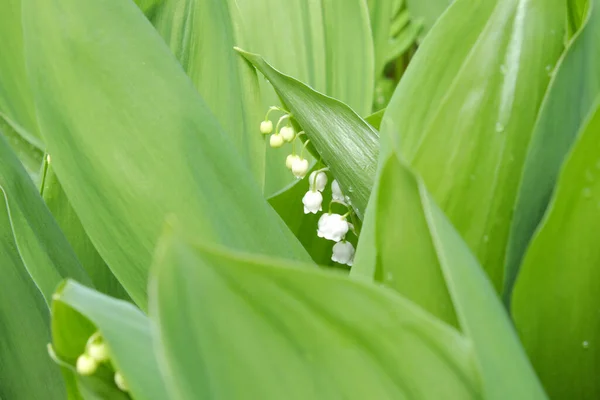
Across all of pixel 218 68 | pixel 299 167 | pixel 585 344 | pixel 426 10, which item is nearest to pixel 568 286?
pixel 585 344

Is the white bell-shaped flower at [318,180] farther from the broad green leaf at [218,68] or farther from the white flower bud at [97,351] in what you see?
the white flower bud at [97,351]

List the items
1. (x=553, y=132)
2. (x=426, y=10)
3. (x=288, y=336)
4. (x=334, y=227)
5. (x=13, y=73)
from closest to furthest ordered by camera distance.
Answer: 1. (x=288, y=336)
2. (x=553, y=132)
3. (x=334, y=227)
4. (x=13, y=73)
5. (x=426, y=10)

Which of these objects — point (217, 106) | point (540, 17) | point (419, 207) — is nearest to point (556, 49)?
point (540, 17)

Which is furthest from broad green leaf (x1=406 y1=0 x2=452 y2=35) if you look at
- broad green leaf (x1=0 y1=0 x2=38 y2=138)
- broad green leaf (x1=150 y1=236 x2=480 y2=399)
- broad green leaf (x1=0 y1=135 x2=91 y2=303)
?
broad green leaf (x1=150 y1=236 x2=480 y2=399)

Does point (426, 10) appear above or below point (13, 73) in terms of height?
below

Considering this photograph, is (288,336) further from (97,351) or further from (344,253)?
(344,253)

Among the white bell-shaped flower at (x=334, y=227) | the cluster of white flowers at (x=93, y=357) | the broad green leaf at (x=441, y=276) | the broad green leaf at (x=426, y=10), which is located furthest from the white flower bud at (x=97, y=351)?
the broad green leaf at (x=426, y=10)

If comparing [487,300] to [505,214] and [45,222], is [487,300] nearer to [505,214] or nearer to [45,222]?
[505,214]
